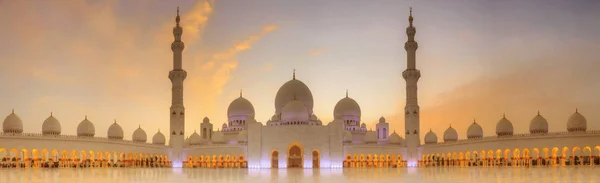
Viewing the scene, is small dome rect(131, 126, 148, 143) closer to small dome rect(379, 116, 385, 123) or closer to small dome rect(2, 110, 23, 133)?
small dome rect(2, 110, 23, 133)

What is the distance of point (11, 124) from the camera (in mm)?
38844

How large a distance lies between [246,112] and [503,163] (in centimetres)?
2108

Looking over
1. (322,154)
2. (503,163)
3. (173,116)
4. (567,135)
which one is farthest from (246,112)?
(567,135)

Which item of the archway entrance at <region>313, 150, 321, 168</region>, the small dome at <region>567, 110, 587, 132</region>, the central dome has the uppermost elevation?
the central dome

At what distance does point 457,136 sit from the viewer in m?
46.9

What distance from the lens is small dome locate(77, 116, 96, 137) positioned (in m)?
43.2

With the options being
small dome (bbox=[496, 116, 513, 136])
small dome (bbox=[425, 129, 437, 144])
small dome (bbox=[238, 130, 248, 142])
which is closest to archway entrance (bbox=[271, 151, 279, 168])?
small dome (bbox=[238, 130, 248, 142])

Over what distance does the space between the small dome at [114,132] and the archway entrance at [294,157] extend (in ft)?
47.0

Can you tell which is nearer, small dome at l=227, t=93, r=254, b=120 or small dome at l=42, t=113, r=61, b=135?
small dome at l=42, t=113, r=61, b=135

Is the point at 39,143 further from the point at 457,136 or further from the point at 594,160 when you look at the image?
the point at 594,160

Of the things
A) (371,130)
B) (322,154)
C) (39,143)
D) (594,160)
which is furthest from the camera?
(371,130)

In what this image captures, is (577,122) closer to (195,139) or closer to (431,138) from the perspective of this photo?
(431,138)

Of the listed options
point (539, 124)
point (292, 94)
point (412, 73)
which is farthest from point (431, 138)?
point (292, 94)

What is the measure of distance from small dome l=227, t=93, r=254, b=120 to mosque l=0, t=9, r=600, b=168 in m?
0.09
